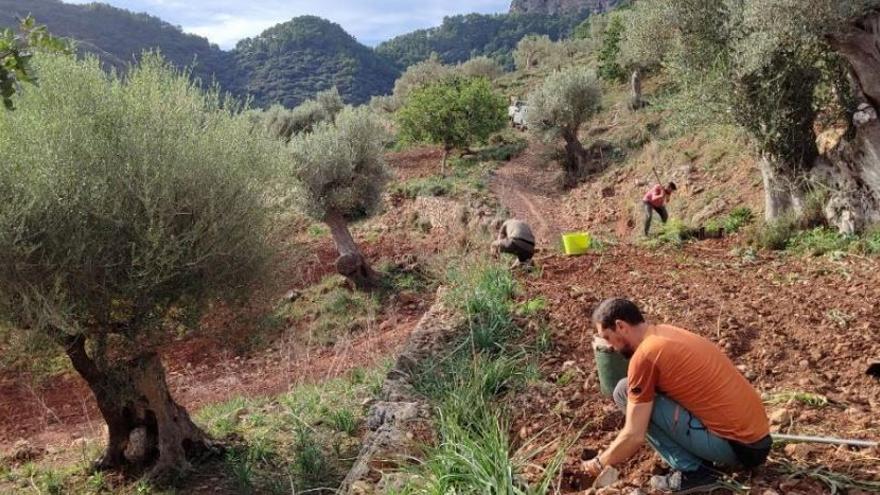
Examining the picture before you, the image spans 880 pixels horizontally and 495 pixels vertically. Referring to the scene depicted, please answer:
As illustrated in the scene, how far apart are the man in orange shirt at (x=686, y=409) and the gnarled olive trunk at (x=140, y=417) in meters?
4.50

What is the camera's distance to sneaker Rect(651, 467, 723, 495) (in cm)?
296

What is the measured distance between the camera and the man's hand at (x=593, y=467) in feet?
10.3

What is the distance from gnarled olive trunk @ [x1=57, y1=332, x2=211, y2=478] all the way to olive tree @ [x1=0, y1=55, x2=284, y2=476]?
0.04ft

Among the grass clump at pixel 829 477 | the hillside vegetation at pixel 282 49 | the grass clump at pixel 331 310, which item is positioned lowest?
the grass clump at pixel 331 310

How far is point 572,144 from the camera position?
20844 millimetres

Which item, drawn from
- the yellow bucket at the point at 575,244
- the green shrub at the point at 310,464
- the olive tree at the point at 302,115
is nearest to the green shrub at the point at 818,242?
the yellow bucket at the point at 575,244

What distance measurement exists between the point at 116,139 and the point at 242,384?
17.5ft

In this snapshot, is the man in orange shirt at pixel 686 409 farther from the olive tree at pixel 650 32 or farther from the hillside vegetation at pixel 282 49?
the hillside vegetation at pixel 282 49

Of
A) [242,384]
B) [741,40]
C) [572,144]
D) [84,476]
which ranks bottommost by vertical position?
[242,384]

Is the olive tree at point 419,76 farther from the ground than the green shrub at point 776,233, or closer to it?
farther from the ground

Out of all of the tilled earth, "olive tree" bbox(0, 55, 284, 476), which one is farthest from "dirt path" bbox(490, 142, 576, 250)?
"olive tree" bbox(0, 55, 284, 476)

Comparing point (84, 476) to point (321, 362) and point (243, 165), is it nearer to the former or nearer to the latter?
point (243, 165)

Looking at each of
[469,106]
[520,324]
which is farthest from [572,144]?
[520,324]

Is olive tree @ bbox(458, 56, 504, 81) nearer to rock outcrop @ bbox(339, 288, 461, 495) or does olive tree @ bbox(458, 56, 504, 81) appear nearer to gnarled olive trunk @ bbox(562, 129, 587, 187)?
gnarled olive trunk @ bbox(562, 129, 587, 187)
